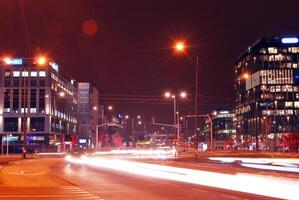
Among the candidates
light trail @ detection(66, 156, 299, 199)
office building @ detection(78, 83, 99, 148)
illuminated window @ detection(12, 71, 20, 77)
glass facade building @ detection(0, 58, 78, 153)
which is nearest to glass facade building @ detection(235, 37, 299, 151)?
office building @ detection(78, 83, 99, 148)

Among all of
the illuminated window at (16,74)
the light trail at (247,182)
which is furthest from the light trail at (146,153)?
the illuminated window at (16,74)

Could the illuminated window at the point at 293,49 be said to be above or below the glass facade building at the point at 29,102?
above

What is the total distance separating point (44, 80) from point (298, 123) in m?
93.8

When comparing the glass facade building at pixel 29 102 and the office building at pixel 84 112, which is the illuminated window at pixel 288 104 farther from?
the glass facade building at pixel 29 102

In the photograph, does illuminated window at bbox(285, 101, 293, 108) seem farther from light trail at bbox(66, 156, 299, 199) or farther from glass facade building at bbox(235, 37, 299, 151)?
light trail at bbox(66, 156, 299, 199)

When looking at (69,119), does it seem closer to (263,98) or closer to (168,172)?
(263,98)

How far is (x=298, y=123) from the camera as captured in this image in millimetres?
187500

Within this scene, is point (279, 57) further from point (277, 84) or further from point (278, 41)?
point (277, 84)

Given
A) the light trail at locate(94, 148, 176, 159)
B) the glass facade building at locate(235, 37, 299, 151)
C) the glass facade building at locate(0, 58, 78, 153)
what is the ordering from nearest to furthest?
the light trail at locate(94, 148, 176, 159) < the glass facade building at locate(0, 58, 78, 153) < the glass facade building at locate(235, 37, 299, 151)

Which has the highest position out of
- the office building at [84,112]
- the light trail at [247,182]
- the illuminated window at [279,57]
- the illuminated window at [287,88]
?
the illuminated window at [279,57]

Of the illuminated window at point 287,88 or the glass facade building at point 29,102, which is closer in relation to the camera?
the glass facade building at point 29,102

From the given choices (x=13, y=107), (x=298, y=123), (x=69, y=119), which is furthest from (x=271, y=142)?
(x=13, y=107)

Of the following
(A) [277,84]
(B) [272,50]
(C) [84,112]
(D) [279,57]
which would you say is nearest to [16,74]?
(C) [84,112]

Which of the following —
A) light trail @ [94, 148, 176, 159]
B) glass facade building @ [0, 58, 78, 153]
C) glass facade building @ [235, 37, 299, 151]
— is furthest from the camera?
glass facade building @ [235, 37, 299, 151]
